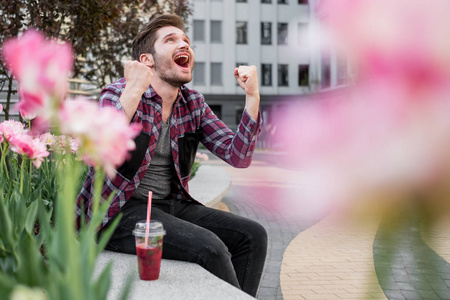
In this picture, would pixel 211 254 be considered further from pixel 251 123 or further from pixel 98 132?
pixel 98 132

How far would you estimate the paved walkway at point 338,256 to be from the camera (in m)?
0.32

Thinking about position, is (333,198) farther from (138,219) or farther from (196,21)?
(196,21)

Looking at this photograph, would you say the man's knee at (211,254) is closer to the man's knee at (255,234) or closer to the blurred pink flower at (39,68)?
the man's knee at (255,234)

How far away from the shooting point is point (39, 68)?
61cm

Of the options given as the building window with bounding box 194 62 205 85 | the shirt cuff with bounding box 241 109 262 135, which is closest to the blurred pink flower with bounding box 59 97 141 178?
the shirt cuff with bounding box 241 109 262 135

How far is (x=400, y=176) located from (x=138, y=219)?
2.04m

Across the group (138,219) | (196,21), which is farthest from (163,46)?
(196,21)

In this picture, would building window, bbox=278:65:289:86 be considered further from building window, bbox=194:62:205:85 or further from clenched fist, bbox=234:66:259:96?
clenched fist, bbox=234:66:259:96

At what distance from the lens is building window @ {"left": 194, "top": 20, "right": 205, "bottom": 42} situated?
3412cm

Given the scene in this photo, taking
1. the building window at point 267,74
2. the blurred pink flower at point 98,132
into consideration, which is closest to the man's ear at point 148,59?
the blurred pink flower at point 98,132

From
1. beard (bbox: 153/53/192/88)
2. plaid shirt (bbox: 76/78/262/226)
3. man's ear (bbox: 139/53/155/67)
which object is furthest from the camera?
man's ear (bbox: 139/53/155/67)

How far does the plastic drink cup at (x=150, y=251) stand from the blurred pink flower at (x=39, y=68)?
1191 millimetres

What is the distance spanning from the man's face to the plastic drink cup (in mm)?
991

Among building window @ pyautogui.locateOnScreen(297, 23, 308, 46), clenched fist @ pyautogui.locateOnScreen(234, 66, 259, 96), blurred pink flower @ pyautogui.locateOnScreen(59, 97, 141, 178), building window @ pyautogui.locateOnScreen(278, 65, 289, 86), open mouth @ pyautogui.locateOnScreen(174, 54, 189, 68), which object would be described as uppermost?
building window @ pyautogui.locateOnScreen(278, 65, 289, 86)
